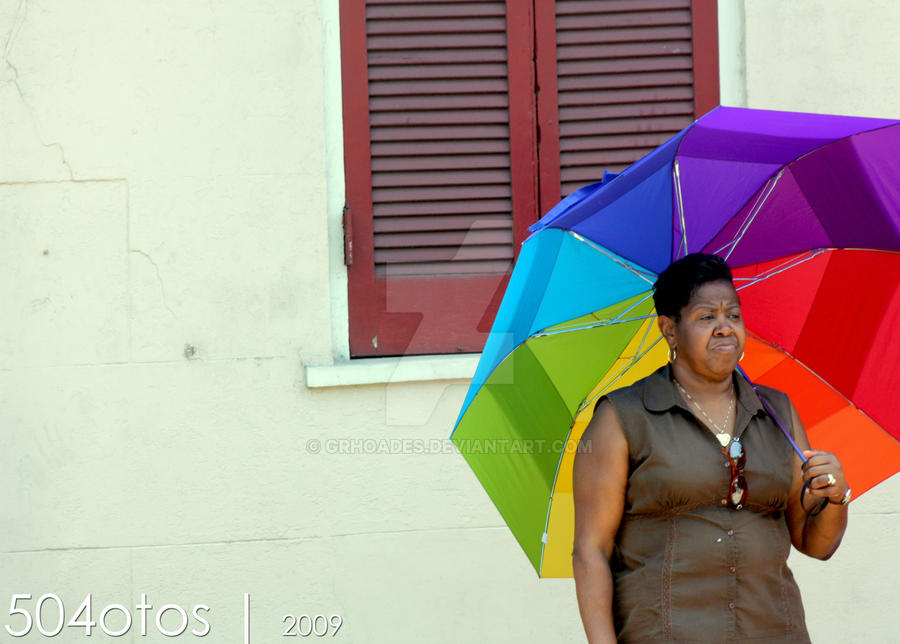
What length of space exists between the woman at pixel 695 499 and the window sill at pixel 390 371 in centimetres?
186

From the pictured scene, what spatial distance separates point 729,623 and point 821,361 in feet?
2.84

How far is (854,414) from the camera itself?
9.73 ft

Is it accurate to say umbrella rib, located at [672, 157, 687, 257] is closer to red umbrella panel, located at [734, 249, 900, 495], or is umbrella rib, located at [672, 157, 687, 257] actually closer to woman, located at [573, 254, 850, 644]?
woman, located at [573, 254, 850, 644]

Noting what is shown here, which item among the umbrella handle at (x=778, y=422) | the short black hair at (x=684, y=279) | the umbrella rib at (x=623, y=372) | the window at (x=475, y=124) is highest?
the window at (x=475, y=124)

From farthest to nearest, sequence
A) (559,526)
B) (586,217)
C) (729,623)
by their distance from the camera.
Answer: (559,526) → (586,217) → (729,623)

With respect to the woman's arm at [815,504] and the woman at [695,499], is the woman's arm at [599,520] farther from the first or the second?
the woman's arm at [815,504]

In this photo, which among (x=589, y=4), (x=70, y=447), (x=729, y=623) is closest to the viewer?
(x=729, y=623)

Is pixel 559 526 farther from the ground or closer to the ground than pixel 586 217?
closer to the ground

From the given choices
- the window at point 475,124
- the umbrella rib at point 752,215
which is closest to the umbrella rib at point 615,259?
the umbrella rib at point 752,215

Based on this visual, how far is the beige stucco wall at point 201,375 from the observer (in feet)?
14.4

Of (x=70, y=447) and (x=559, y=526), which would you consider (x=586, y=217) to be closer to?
(x=559, y=526)

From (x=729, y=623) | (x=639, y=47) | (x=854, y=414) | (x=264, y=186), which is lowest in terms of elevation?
(x=729, y=623)

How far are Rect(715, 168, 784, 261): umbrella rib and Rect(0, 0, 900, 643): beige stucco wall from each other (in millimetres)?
1844

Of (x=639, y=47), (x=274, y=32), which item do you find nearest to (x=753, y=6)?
(x=639, y=47)
